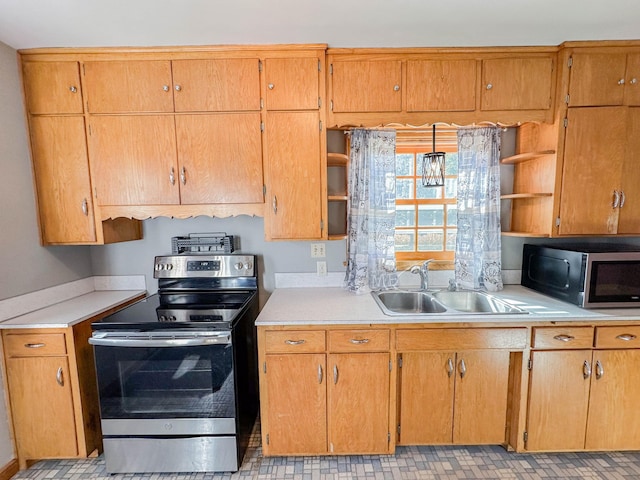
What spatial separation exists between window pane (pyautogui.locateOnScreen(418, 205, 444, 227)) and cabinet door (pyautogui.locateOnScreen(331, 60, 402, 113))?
81 cm

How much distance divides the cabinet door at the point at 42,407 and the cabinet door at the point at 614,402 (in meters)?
3.00

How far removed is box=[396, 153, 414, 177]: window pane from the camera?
234 centimetres

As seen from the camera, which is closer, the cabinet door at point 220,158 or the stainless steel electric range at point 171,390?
the stainless steel electric range at point 171,390

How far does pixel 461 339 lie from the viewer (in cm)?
172

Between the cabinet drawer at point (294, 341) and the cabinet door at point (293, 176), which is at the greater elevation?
the cabinet door at point (293, 176)

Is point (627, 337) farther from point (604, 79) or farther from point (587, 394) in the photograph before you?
point (604, 79)

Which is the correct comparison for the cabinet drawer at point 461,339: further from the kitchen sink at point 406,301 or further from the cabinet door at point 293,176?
the cabinet door at point 293,176

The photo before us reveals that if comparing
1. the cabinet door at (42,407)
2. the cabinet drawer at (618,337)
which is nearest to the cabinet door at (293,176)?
the cabinet door at (42,407)

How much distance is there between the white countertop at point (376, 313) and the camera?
1.68 meters

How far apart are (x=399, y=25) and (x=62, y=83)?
2.02 meters

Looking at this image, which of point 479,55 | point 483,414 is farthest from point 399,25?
point 483,414

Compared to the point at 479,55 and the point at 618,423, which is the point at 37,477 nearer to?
the point at 618,423

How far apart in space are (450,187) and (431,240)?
43cm

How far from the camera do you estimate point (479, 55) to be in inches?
73.7
